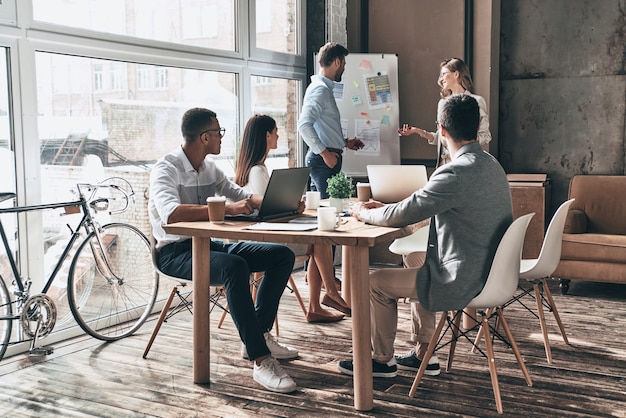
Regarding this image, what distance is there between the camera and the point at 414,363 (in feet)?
12.6

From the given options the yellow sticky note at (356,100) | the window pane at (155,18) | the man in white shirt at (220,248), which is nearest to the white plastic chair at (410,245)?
the man in white shirt at (220,248)

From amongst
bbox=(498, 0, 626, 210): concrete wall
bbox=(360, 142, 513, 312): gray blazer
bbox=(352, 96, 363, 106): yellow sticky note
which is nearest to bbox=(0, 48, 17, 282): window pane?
bbox=(360, 142, 513, 312): gray blazer

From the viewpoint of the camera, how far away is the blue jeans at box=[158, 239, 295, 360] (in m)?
3.52

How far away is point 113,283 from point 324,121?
2.16 meters

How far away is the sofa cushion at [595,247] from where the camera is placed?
17.7 ft

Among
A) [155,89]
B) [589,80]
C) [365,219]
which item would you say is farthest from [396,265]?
[365,219]

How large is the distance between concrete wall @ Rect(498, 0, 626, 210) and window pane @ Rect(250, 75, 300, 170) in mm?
1945

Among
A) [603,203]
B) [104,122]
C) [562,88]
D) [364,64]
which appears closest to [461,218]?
[104,122]

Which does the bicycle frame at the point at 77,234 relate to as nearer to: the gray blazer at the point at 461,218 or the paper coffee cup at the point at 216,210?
the paper coffee cup at the point at 216,210

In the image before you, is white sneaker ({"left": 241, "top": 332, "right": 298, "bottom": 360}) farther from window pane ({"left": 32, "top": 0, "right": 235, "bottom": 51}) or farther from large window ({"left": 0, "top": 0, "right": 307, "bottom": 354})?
window pane ({"left": 32, "top": 0, "right": 235, "bottom": 51})

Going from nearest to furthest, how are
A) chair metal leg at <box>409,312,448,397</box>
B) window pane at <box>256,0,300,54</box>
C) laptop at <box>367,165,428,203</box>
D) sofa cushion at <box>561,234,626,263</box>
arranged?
chair metal leg at <box>409,312,448,397</box> < laptop at <box>367,165,428,203</box> < sofa cushion at <box>561,234,626,263</box> < window pane at <box>256,0,300,54</box>

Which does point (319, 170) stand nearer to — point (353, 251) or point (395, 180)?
point (395, 180)

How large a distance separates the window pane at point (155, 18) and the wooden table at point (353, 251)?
5.32 ft

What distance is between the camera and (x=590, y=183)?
6117 millimetres
